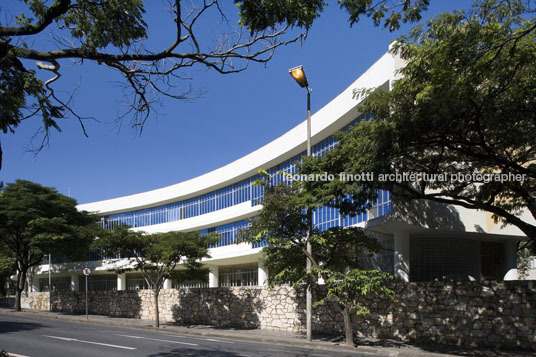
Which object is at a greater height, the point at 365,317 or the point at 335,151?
the point at 335,151

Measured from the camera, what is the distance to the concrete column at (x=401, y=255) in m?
18.7

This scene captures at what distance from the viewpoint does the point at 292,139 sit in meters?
26.2

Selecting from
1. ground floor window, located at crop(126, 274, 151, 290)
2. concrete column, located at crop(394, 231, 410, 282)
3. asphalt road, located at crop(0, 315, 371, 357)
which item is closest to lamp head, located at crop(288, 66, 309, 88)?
concrete column, located at crop(394, 231, 410, 282)

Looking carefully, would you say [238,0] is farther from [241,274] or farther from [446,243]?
[241,274]

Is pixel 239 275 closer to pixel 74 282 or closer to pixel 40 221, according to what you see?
pixel 40 221

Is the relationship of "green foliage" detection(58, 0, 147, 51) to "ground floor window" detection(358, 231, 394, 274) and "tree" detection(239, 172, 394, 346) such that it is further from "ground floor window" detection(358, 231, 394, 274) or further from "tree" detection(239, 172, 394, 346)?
"ground floor window" detection(358, 231, 394, 274)

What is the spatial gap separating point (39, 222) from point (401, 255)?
23.6 metres

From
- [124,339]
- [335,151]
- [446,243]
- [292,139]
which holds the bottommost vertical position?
[124,339]

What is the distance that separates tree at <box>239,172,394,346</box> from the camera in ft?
47.5

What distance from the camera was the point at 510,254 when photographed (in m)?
21.6

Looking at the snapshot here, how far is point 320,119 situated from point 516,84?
1289cm

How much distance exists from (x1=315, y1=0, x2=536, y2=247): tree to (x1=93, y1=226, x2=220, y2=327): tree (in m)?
10.3

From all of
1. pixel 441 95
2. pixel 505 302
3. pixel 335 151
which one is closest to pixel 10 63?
pixel 441 95

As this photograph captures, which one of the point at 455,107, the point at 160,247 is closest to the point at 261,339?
the point at 160,247
